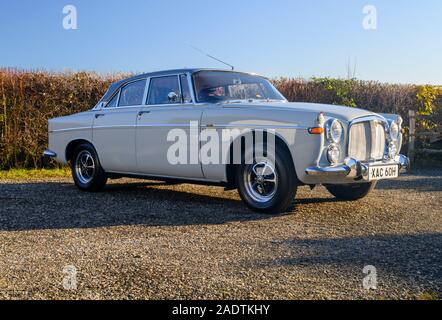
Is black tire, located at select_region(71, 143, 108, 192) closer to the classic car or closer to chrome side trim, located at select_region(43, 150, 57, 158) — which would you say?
the classic car

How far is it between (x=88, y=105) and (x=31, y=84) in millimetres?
1264

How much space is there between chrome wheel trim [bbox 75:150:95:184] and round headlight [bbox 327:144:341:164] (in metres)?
3.89

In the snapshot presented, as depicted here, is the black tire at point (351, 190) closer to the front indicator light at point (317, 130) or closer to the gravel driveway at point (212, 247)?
the gravel driveway at point (212, 247)

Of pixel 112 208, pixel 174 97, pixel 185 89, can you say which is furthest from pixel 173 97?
pixel 112 208

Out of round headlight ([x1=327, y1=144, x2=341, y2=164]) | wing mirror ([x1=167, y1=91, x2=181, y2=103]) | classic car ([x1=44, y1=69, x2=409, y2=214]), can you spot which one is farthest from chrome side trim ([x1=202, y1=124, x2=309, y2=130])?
wing mirror ([x1=167, y1=91, x2=181, y2=103])

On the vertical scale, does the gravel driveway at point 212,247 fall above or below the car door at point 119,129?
below

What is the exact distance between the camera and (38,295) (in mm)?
3770

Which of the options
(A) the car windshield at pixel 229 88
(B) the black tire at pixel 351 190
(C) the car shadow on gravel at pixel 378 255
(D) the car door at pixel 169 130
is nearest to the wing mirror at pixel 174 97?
(D) the car door at pixel 169 130

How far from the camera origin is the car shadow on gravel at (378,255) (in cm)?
427

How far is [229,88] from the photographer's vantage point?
7449 mm

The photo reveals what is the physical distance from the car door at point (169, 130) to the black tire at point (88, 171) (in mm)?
996

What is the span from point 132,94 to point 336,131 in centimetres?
329
